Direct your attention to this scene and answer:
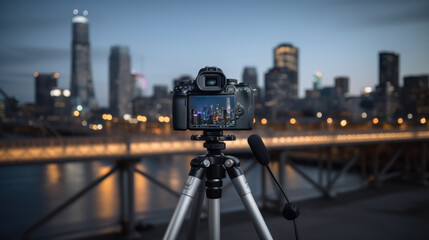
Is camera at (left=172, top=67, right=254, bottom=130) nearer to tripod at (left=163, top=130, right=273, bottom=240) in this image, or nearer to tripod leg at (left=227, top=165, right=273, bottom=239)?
tripod at (left=163, top=130, right=273, bottom=240)

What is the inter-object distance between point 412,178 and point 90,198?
21.5m

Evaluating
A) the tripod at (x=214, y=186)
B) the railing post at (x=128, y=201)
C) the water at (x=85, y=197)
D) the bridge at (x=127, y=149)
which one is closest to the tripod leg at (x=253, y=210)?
the tripod at (x=214, y=186)

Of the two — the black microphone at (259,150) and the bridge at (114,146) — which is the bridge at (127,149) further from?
the black microphone at (259,150)

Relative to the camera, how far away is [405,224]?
9.70m

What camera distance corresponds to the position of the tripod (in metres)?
2.21

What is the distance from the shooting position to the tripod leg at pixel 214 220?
92.7 inches

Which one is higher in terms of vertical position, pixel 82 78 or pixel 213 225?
pixel 82 78

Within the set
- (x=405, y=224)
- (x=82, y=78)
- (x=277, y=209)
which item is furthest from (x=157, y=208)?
(x=82, y=78)

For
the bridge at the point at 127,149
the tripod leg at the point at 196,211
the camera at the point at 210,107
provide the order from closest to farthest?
the camera at the point at 210,107
the tripod leg at the point at 196,211
the bridge at the point at 127,149

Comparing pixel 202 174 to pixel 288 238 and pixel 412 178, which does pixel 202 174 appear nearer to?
pixel 288 238

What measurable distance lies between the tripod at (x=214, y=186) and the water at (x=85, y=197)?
35.0 feet

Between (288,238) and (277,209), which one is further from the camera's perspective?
(277,209)

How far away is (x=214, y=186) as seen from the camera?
240 centimetres

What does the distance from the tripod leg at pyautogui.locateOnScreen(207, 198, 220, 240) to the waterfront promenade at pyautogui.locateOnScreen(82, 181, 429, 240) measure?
5394 mm
